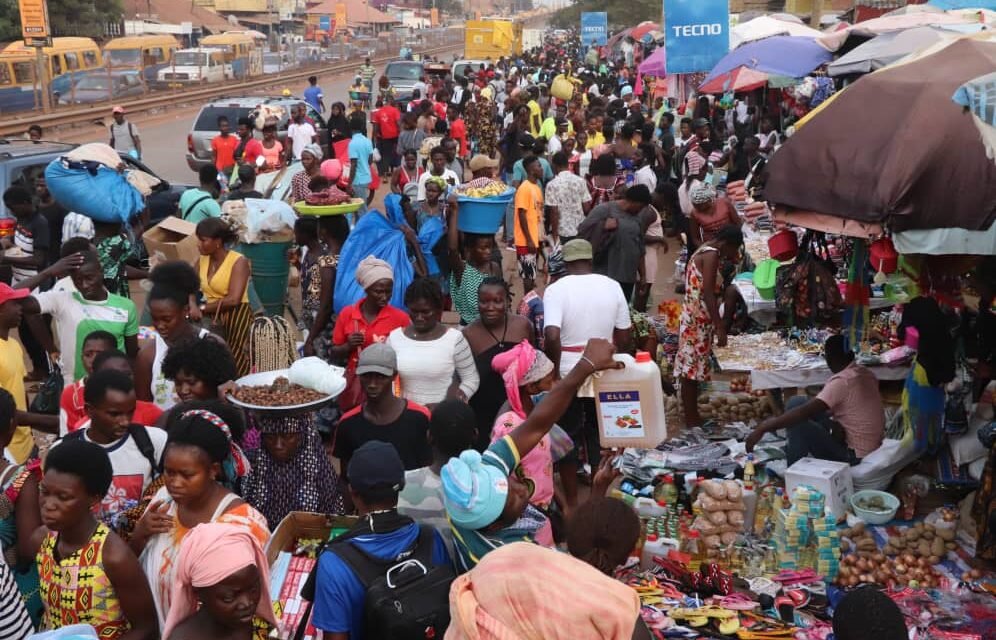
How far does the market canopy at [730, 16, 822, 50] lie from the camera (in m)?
15.0

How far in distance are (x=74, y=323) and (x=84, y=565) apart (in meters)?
3.18

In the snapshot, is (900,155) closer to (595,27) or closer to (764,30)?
(764,30)

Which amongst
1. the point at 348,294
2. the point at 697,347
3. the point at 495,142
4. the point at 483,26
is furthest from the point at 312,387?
the point at 483,26

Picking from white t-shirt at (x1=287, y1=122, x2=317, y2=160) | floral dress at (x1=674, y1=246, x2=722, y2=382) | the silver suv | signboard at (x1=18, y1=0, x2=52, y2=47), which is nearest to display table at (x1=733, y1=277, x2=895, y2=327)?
floral dress at (x1=674, y1=246, x2=722, y2=382)

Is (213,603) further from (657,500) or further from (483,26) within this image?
(483,26)

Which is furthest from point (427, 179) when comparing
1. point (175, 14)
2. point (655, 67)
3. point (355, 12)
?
point (355, 12)

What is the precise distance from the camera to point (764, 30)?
613 inches

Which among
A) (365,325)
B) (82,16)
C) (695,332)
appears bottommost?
(695,332)

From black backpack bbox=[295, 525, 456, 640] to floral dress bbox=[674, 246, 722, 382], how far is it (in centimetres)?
507

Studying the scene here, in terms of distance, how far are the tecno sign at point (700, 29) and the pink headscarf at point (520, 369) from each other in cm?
939

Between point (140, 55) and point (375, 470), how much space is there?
39.8m

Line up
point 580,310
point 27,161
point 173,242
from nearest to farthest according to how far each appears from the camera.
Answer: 1. point 580,310
2. point 173,242
3. point 27,161

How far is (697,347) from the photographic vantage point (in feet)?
28.5

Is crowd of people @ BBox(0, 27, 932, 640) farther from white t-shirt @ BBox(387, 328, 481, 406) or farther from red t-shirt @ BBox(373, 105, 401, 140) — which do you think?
red t-shirt @ BBox(373, 105, 401, 140)
